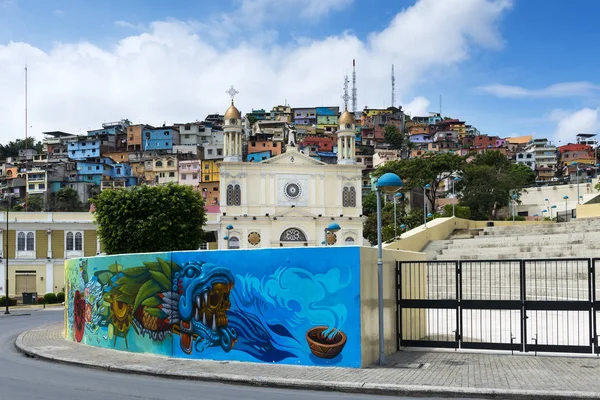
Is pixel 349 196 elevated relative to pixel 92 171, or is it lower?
lower

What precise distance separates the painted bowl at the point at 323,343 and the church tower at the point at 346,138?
185 ft

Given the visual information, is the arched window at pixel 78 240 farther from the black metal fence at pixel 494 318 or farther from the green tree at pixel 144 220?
→ the black metal fence at pixel 494 318

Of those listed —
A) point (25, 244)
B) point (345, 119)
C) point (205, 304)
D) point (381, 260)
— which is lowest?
point (25, 244)

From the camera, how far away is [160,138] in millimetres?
119875

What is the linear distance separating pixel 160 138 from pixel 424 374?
372 feet

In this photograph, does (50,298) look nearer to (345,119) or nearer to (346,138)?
(346,138)

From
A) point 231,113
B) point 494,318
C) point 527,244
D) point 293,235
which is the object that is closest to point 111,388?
point 494,318

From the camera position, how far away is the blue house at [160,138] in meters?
119

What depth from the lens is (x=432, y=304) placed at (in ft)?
42.4

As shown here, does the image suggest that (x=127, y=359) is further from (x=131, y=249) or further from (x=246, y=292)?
(x=131, y=249)

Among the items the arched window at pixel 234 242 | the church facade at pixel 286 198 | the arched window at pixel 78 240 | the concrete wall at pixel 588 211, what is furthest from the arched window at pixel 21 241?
the concrete wall at pixel 588 211

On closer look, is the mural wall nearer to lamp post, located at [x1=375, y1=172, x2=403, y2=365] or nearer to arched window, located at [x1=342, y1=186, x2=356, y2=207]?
lamp post, located at [x1=375, y1=172, x2=403, y2=365]

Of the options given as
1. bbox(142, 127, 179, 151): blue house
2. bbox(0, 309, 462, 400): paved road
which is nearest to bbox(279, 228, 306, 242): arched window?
bbox(0, 309, 462, 400): paved road

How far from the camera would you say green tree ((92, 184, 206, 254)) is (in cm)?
4381
